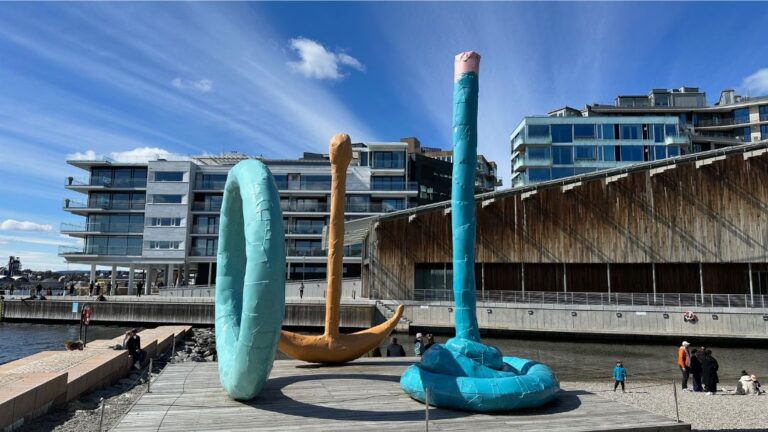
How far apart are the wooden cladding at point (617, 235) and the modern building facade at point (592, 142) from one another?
928 inches

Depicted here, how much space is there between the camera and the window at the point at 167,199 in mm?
57594

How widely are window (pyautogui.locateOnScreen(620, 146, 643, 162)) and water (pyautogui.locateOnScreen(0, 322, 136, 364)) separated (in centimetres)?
5340

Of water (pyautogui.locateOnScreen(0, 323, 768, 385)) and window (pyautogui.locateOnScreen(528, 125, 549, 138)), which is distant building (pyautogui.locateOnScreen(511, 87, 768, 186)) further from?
water (pyautogui.locateOnScreen(0, 323, 768, 385))

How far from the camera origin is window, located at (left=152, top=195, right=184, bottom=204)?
57.6 meters

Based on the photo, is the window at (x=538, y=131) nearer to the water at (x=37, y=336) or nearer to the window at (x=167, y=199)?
the window at (x=167, y=199)

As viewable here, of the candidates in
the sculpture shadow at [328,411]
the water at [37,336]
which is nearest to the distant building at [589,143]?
the water at [37,336]

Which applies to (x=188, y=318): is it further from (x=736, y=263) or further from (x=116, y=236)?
(x=736, y=263)

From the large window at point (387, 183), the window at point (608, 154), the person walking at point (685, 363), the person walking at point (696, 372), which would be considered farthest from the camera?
the large window at point (387, 183)

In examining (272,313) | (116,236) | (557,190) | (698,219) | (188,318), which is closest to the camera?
(272,313)

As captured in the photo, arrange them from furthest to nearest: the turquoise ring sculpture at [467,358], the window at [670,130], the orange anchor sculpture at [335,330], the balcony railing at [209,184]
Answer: the balcony railing at [209,184] → the window at [670,130] → the orange anchor sculpture at [335,330] → the turquoise ring sculpture at [467,358]

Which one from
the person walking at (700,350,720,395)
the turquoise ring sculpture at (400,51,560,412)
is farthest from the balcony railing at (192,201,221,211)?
the person walking at (700,350,720,395)

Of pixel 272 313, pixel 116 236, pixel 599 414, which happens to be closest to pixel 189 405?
pixel 272 313

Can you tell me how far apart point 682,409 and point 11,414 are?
15060 mm

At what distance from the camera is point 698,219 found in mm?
32000
